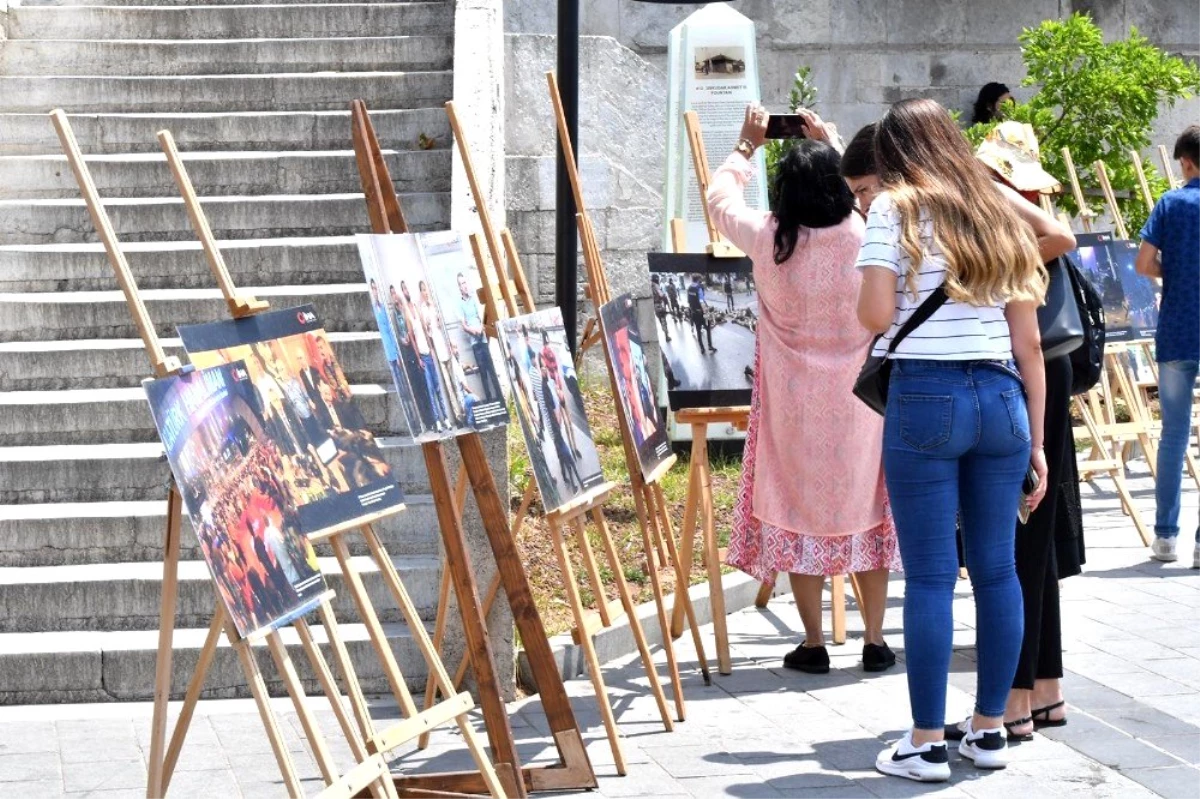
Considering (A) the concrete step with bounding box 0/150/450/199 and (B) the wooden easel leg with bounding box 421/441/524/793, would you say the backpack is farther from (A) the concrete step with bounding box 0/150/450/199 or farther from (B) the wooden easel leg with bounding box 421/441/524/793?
(A) the concrete step with bounding box 0/150/450/199

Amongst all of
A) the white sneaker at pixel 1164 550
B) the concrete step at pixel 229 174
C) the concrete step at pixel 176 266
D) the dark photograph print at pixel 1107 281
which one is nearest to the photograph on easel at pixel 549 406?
the concrete step at pixel 176 266

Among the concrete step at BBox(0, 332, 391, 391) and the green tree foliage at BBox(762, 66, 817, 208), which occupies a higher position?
the green tree foliage at BBox(762, 66, 817, 208)

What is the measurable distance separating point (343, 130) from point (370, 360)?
2166 millimetres

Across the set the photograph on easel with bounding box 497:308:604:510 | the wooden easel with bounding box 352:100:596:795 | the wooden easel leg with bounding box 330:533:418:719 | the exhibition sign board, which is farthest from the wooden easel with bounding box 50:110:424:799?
the exhibition sign board

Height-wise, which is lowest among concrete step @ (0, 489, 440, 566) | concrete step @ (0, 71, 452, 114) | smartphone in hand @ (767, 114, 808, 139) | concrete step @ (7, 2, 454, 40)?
concrete step @ (0, 489, 440, 566)

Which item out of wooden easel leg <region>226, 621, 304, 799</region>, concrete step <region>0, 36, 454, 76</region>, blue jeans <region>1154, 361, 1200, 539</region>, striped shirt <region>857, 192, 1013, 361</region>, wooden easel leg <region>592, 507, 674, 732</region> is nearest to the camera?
wooden easel leg <region>226, 621, 304, 799</region>

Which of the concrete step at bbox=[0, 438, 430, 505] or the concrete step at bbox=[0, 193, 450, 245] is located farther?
the concrete step at bbox=[0, 193, 450, 245]

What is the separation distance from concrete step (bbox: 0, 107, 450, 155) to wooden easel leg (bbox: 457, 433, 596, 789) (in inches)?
178

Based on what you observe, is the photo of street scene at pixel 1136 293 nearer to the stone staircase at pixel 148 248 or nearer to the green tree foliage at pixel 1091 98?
the green tree foliage at pixel 1091 98

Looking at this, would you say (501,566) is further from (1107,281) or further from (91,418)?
(1107,281)

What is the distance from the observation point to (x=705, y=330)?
6.96 m

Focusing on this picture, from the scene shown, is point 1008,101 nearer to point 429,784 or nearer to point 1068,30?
point 1068,30

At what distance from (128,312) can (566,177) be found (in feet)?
6.91

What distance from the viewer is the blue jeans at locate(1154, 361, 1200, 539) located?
27.6 feet
